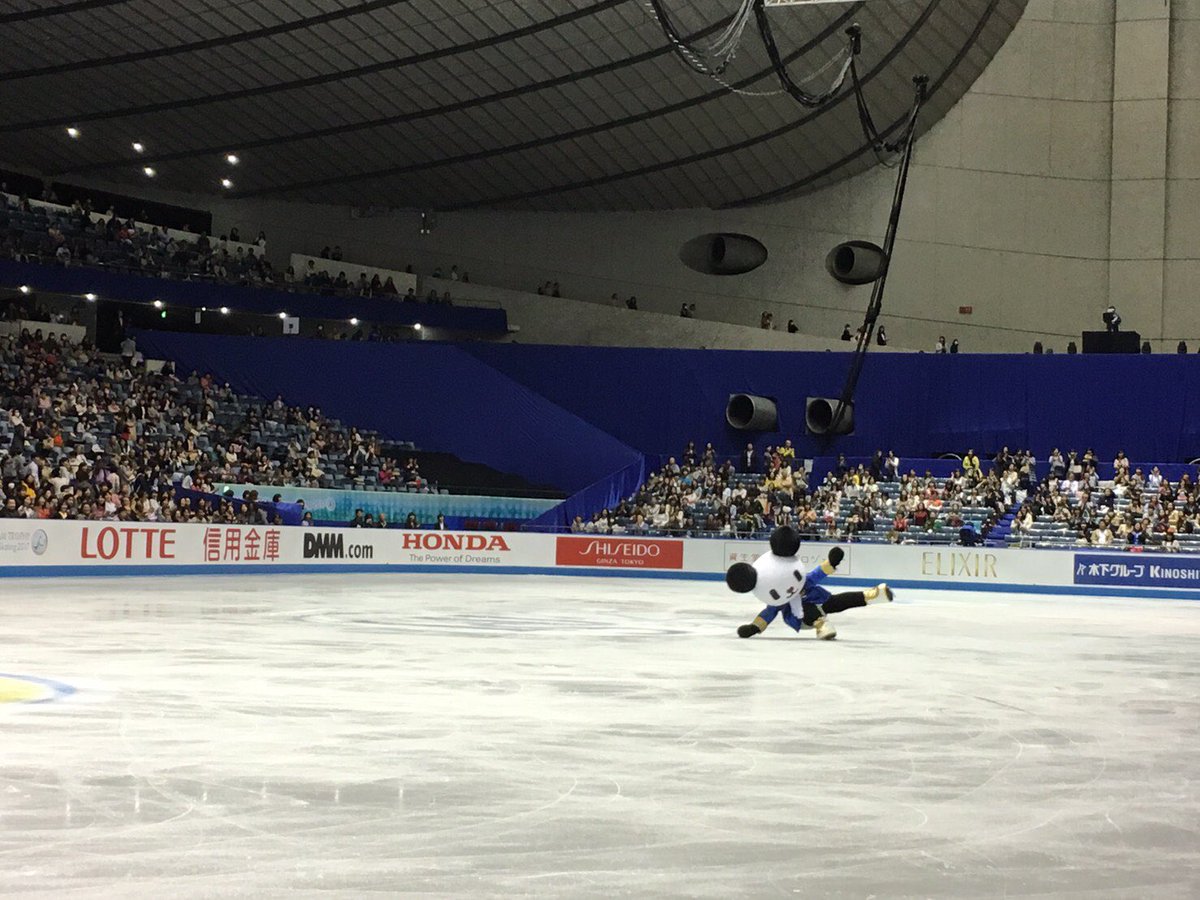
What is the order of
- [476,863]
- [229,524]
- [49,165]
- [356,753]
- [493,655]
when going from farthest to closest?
[49,165]
[229,524]
[493,655]
[356,753]
[476,863]

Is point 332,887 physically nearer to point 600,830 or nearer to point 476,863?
point 476,863

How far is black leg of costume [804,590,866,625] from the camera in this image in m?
16.1

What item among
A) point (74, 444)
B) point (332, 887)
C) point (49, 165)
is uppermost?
point (49, 165)

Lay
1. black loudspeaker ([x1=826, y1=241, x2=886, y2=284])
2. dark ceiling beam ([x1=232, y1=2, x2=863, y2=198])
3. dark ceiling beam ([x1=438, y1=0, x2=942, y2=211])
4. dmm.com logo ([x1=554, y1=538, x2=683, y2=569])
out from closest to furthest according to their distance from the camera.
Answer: dmm.com logo ([x1=554, y1=538, x2=683, y2=569]) < dark ceiling beam ([x1=232, y1=2, x2=863, y2=198]) < dark ceiling beam ([x1=438, y1=0, x2=942, y2=211]) < black loudspeaker ([x1=826, y1=241, x2=886, y2=284])

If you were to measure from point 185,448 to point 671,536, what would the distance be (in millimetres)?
11030

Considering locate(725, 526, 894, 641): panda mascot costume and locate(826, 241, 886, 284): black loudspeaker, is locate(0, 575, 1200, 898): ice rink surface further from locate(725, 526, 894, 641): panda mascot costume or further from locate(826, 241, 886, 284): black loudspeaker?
locate(826, 241, 886, 284): black loudspeaker

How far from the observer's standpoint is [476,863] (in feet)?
19.9

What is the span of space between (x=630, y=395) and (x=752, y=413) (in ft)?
12.7

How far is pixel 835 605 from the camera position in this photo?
16250mm

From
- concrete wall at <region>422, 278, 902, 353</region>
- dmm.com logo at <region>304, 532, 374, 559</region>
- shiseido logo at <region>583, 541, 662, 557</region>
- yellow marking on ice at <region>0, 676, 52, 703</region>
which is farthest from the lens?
concrete wall at <region>422, 278, 902, 353</region>

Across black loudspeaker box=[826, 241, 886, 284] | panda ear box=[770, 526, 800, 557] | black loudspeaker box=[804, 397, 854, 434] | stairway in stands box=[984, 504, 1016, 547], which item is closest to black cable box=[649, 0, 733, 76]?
black loudspeaker box=[826, 241, 886, 284]

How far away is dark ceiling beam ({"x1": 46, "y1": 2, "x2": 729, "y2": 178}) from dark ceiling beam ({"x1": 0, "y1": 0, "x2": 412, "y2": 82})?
20.1 ft

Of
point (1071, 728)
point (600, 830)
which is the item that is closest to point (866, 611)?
point (1071, 728)

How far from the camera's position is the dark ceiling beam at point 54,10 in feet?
117
